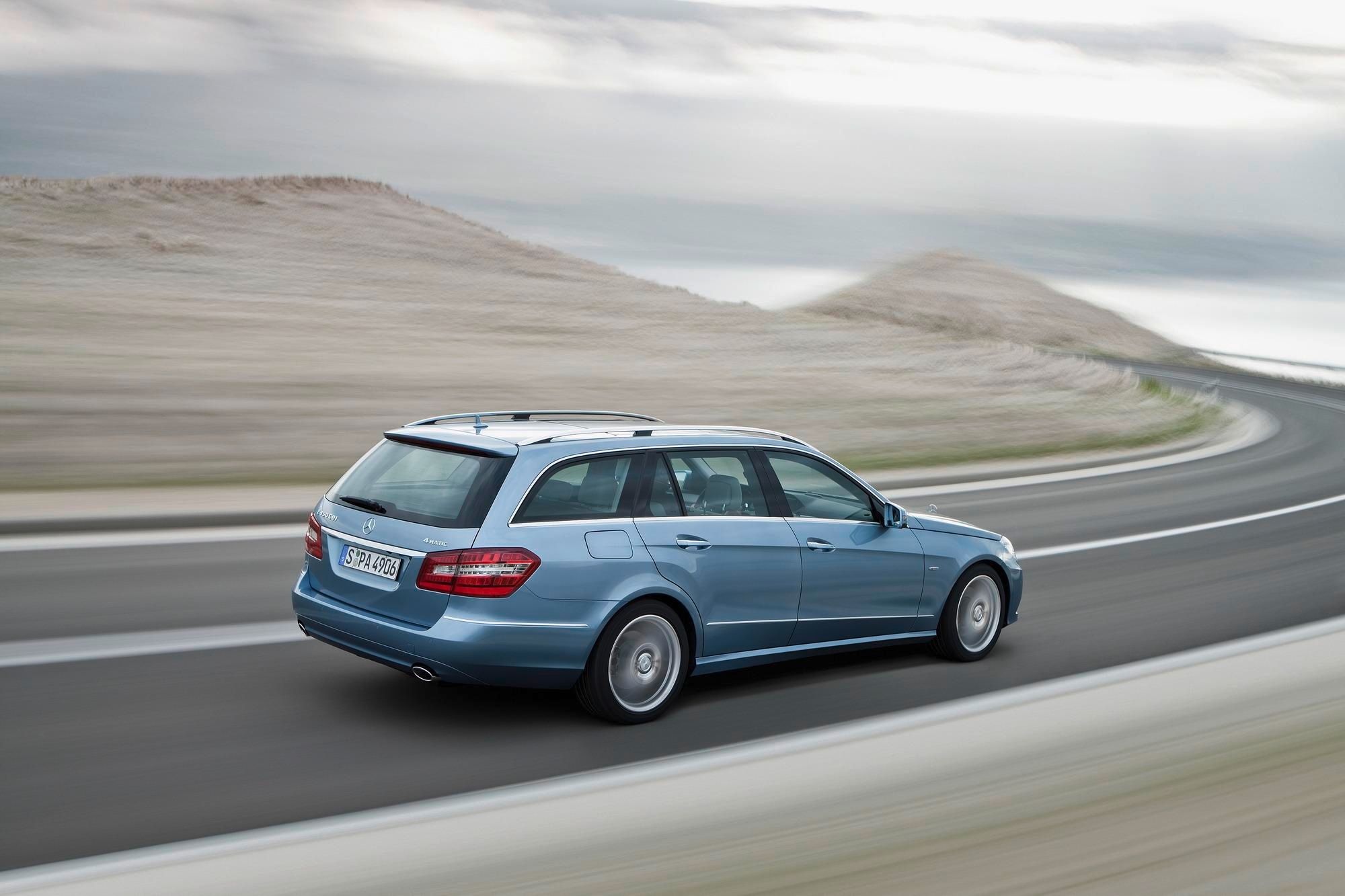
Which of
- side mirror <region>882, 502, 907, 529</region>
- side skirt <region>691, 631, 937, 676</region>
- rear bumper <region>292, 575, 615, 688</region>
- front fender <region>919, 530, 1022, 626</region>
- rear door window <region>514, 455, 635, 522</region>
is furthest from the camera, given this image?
front fender <region>919, 530, 1022, 626</region>

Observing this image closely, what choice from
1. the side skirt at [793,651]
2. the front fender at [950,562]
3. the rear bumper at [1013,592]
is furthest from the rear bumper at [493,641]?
the rear bumper at [1013,592]

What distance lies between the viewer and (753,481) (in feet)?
25.3

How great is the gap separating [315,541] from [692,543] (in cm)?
197

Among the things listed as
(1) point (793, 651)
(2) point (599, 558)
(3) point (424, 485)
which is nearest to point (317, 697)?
(3) point (424, 485)

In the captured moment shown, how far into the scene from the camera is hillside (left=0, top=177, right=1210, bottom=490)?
20656mm

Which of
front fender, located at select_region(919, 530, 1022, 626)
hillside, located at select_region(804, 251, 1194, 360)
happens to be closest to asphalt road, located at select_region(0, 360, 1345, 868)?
front fender, located at select_region(919, 530, 1022, 626)

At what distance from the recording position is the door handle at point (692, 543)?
709 cm

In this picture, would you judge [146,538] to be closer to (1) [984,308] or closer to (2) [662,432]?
(2) [662,432]

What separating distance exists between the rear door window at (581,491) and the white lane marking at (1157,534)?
23.0 feet

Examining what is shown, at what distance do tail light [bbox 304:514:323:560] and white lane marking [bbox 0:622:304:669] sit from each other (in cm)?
154

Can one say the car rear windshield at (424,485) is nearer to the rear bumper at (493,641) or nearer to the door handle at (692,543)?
the rear bumper at (493,641)

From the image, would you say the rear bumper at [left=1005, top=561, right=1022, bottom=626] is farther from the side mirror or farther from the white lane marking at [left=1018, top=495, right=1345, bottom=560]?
the white lane marking at [left=1018, top=495, right=1345, bottom=560]

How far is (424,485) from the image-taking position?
6914mm

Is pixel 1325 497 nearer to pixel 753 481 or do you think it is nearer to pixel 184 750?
pixel 753 481
